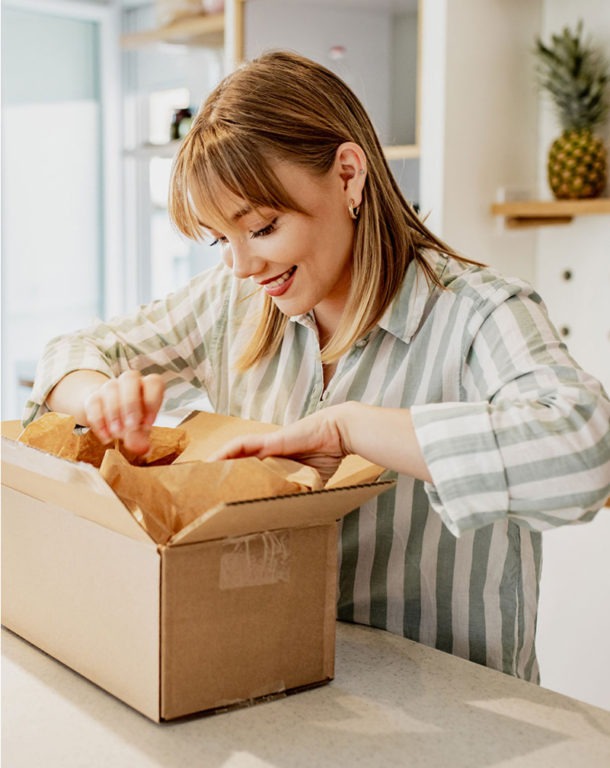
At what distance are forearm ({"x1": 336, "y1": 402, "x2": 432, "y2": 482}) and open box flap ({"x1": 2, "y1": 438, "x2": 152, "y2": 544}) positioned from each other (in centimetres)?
24

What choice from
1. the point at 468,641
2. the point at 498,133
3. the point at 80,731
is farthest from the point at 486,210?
the point at 80,731

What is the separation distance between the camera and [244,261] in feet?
3.86

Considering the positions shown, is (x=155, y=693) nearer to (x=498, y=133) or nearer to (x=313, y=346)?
(x=313, y=346)

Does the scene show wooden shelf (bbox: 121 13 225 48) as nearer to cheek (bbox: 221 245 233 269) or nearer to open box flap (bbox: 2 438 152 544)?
cheek (bbox: 221 245 233 269)

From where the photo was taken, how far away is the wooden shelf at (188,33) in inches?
132

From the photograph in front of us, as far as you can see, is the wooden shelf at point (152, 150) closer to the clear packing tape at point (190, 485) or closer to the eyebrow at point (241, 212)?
the eyebrow at point (241, 212)

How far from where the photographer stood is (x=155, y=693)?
0.86 meters

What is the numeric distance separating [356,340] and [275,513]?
41cm

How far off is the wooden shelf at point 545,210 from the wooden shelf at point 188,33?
49.3 inches

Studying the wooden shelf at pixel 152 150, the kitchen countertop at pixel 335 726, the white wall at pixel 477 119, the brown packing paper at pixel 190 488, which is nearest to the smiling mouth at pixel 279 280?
the brown packing paper at pixel 190 488

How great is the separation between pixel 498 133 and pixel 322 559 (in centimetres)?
195

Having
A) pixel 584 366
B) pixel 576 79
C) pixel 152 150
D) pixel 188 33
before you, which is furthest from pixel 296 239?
pixel 152 150

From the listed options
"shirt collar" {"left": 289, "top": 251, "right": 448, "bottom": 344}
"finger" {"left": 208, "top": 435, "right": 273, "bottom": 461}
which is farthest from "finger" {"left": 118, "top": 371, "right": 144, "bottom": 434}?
"shirt collar" {"left": 289, "top": 251, "right": 448, "bottom": 344}

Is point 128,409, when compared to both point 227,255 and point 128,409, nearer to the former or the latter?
point 128,409
